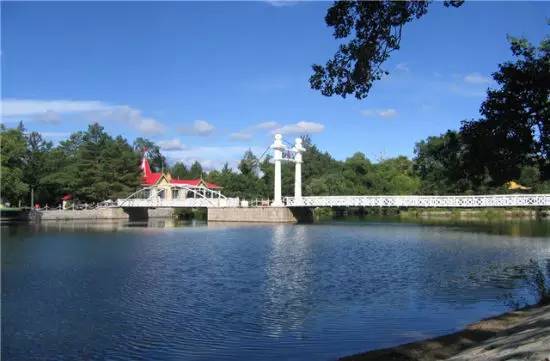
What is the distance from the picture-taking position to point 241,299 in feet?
55.2

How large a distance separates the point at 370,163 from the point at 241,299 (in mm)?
90733

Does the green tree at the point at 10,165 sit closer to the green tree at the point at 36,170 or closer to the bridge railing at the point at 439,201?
the green tree at the point at 36,170

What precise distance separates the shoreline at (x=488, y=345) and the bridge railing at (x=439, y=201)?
4618cm

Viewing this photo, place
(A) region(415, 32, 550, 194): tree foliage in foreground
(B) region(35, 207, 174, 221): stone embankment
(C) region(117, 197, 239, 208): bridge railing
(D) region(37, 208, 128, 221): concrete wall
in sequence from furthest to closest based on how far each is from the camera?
(C) region(117, 197, 239, 208): bridge railing → (D) region(37, 208, 128, 221): concrete wall → (B) region(35, 207, 174, 221): stone embankment → (A) region(415, 32, 550, 194): tree foliage in foreground

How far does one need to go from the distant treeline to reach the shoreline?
16.6ft

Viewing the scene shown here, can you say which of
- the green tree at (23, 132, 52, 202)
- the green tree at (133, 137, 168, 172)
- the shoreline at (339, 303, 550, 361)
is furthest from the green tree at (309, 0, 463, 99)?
the green tree at (133, 137, 168, 172)

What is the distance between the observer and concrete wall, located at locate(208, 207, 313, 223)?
66.6 m

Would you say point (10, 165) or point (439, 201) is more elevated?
point (10, 165)

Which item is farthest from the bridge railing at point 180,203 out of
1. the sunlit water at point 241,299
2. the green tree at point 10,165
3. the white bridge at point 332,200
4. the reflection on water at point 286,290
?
the reflection on water at point 286,290

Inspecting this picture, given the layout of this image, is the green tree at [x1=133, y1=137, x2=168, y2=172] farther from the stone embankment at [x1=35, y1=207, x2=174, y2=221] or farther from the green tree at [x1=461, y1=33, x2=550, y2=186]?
the green tree at [x1=461, y1=33, x2=550, y2=186]

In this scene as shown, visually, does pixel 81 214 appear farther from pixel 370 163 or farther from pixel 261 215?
pixel 370 163

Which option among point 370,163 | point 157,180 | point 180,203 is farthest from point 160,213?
point 370,163

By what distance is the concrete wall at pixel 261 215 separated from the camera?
66562 millimetres

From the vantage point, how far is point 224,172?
349ft
